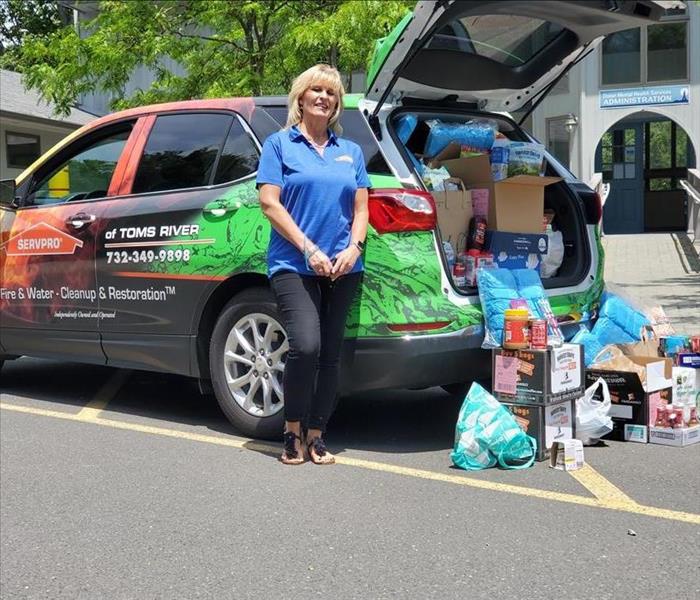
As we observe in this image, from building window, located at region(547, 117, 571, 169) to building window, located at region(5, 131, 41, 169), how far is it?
43.2ft

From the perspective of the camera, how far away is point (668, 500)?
A: 154 inches

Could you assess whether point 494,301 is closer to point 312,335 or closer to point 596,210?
point 312,335

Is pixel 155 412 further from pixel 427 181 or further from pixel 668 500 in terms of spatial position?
pixel 668 500

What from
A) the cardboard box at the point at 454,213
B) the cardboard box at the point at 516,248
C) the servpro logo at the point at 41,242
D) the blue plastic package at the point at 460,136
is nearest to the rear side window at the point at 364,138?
the cardboard box at the point at 454,213

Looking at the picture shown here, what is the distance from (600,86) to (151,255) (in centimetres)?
1937

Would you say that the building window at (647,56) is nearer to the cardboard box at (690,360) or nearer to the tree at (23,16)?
the cardboard box at (690,360)

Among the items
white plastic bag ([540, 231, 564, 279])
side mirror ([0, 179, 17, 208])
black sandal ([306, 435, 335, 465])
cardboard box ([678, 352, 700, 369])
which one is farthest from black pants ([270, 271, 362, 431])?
side mirror ([0, 179, 17, 208])

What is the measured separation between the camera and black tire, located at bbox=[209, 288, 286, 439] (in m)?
4.77

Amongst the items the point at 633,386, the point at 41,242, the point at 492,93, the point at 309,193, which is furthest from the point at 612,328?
the point at 41,242

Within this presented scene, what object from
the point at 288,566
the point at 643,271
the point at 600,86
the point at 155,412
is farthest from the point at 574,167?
the point at 288,566

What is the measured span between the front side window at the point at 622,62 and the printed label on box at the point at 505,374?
19572mm

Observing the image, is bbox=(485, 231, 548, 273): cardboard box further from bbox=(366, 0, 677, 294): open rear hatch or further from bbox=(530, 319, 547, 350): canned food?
bbox=(530, 319, 547, 350): canned food

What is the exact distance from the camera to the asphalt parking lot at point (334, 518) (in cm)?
314

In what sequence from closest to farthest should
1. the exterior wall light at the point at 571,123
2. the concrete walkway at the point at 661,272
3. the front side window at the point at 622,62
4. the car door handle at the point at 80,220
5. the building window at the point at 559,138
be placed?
the car door handle at the point at 80,220 → the concrete walkway at the point at 661,272 → the exterior wall light at the point at 571,123 → the front side window at the point at 622,62 → the building window at the point at 559,138
